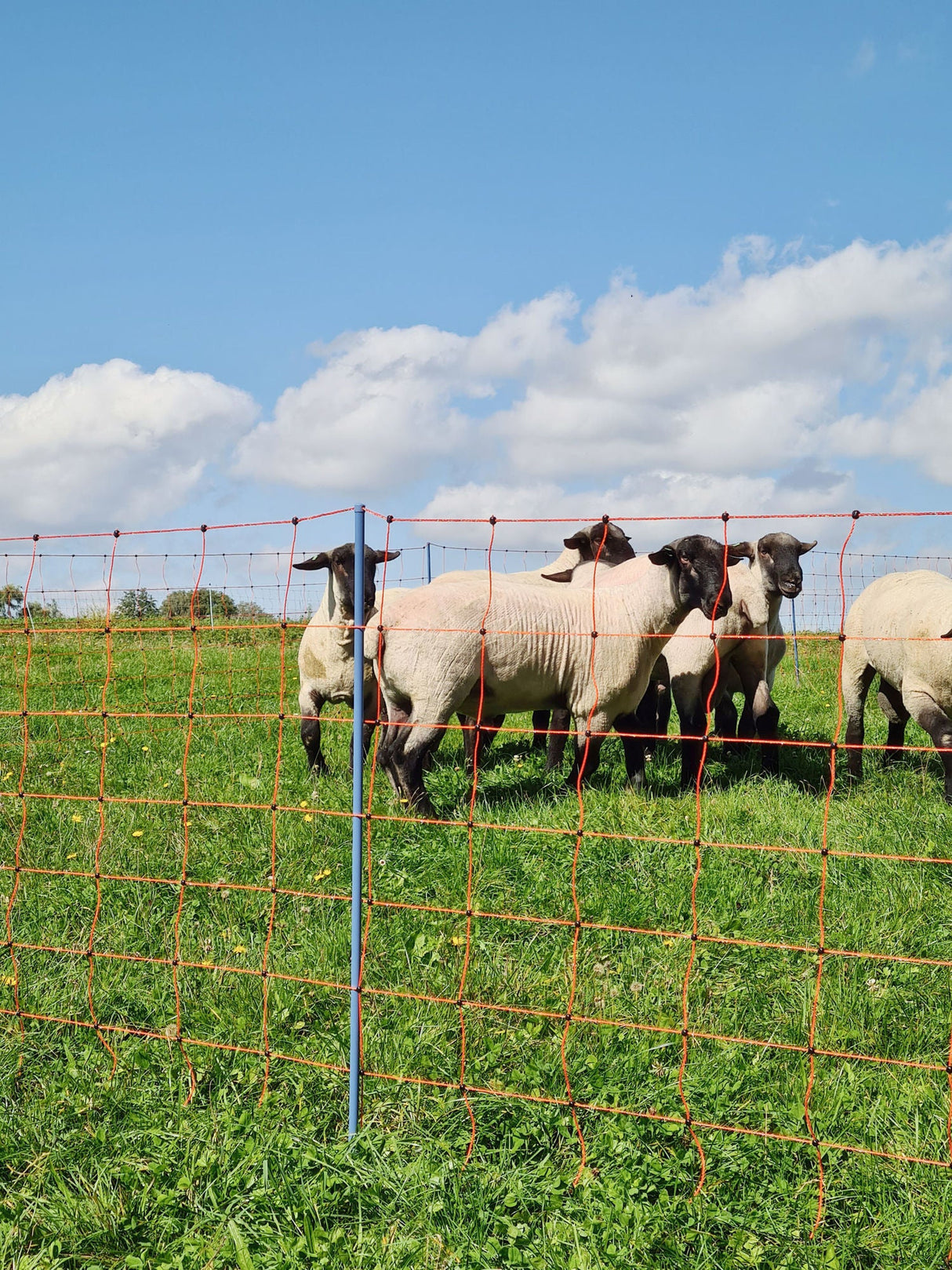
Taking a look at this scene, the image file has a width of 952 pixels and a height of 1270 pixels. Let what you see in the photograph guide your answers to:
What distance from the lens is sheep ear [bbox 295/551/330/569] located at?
6.90 meters

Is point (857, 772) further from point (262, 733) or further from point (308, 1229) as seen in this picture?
point (308, 1229)

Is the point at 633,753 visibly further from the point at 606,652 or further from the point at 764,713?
the point at 764,713

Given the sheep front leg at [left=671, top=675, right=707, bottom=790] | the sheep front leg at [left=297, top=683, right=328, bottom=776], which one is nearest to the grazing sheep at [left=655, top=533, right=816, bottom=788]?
the sheep front leg at [left=671, top=675, right=707, bottom=790]

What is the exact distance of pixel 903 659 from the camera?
267 inches

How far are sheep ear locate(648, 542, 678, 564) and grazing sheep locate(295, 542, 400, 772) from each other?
199cm

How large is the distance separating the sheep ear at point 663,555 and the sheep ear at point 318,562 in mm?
2394

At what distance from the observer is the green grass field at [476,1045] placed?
270cm

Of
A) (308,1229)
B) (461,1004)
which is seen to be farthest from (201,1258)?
(461,1004)

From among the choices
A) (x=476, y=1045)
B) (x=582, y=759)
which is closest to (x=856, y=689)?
(x=582, y=759)

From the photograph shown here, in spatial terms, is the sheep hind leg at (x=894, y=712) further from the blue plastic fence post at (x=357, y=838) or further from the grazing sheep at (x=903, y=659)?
the blue plastic fence post at (x=357, y=838)

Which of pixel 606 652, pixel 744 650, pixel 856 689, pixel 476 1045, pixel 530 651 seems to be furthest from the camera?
pixel 856 689

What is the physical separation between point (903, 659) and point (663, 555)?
2.16 metres

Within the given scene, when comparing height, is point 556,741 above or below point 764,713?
below

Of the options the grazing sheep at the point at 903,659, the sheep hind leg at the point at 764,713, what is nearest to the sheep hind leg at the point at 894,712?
the grazing sheep at the point at 903,659
